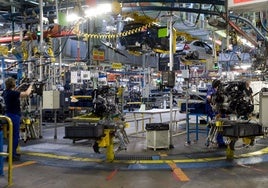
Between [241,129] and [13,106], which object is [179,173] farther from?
[13,106]

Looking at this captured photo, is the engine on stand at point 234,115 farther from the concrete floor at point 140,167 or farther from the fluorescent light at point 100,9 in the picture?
the fluorescent light at point 100,9

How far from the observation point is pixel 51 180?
4758 millimetres

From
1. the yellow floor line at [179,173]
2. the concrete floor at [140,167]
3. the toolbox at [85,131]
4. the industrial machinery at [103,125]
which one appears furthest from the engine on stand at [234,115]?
the toolbox at [85,131]

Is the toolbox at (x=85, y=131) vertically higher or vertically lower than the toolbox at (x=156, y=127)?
higher

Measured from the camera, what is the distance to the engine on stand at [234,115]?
553cm

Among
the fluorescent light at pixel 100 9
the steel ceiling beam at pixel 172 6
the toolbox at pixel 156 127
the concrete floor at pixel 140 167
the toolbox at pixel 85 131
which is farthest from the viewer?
the steel ceiling beam at pixel 172 6

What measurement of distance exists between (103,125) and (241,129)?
243 centimetres

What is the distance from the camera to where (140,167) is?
552cm

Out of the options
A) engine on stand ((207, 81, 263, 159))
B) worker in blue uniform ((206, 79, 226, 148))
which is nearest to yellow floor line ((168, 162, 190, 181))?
engine on stand ((207, 81, 263, 159))

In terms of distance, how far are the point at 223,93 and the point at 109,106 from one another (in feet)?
7.36

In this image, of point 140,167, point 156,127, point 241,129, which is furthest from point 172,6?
point 140,167

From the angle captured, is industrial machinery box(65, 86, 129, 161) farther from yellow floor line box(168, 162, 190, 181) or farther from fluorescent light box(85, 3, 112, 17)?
fluorescent light box(85, 3, 112, 17)

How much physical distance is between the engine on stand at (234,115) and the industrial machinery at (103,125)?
1.87 metres

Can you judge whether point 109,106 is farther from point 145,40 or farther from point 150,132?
point 145,40
